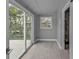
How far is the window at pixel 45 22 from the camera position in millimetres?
10023

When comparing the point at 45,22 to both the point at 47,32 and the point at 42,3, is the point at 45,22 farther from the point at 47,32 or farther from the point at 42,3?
the point at 42,3

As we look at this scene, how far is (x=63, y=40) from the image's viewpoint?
605 cm

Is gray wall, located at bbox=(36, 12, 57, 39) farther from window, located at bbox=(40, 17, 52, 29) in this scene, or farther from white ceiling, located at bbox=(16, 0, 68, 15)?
white ceiling, located at bbox=(16, 0, 68, 15)

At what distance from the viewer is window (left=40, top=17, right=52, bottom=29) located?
10.0 metres

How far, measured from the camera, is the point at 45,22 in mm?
10102

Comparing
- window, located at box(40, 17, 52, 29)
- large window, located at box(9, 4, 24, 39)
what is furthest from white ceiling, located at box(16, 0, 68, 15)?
window, located at box(40, 17, 52, 29)

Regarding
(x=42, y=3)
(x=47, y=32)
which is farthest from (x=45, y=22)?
(x=42, y=3)
